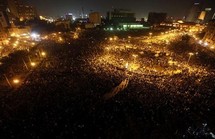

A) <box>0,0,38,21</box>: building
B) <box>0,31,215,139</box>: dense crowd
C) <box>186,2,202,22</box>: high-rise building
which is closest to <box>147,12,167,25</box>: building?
<box>186,2,202,22</box>: high-rise building

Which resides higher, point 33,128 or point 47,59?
point 33,128

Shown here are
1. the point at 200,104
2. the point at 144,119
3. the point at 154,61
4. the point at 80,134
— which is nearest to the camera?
the point at 80,134

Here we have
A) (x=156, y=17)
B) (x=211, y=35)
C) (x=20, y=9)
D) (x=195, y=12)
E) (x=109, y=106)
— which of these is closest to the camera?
(x=109, y=106)

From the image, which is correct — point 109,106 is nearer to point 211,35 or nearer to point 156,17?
point 211,35

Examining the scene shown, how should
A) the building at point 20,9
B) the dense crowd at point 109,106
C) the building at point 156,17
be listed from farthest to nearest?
the building at point 156,17
the building at point 20,9
the dense crowd at point 109,106

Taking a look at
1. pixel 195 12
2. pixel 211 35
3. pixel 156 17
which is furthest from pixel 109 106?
pixel 195 12

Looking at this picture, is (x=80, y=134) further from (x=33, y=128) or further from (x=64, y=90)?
(x=64, y=90)

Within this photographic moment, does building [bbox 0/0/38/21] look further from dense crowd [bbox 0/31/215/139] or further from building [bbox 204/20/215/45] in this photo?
building [bbox 204/20/215/45]

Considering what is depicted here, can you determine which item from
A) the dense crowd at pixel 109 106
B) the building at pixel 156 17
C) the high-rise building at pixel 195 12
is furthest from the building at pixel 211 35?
the high-rise building at pixel 195 12

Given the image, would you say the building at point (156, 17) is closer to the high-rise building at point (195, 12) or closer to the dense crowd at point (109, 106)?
the high-rise building at point (195, 12)

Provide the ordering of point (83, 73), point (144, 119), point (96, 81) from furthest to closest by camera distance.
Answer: point (83, 73), point (96, 81), point (144, 119)

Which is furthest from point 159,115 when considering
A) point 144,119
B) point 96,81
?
point 96,81
